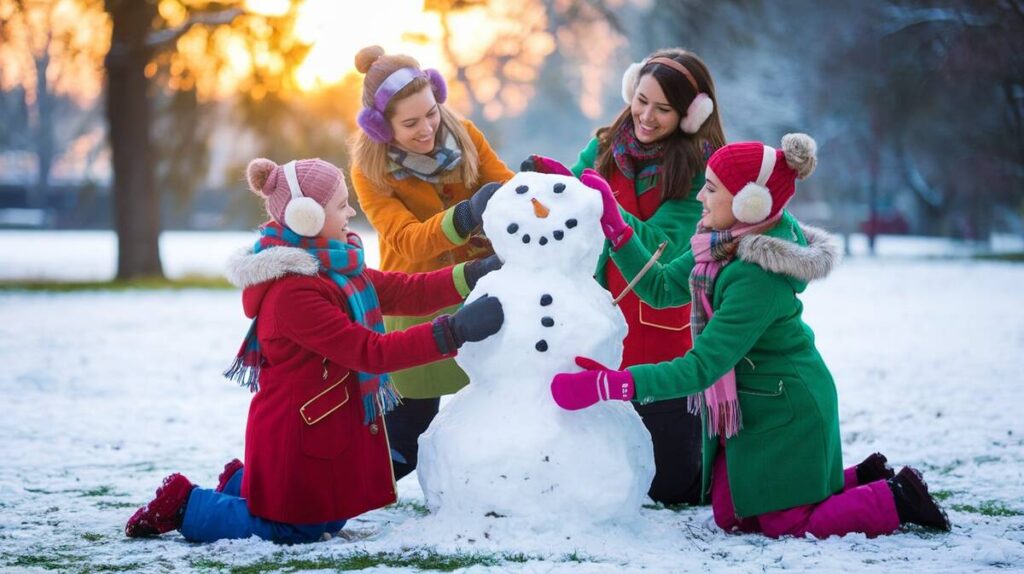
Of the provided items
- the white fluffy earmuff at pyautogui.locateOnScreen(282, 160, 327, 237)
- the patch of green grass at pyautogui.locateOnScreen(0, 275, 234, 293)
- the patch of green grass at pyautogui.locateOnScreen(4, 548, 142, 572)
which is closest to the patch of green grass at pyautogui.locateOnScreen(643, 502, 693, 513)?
the white fluffy earmuff at pyautogui.locateOnScreen(282, 160, 327, 237)

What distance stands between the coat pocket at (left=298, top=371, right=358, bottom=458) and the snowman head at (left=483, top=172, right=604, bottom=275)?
28.2 inches

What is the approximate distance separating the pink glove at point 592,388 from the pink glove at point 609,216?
1.94 ft

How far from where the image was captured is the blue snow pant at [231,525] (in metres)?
3.68

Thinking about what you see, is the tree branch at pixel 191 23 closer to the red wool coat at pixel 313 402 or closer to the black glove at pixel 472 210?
the black glove at pixel 472 210

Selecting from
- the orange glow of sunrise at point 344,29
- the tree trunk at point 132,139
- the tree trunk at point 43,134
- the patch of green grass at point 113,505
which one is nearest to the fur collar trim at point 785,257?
the patch of green grass at point 113,505

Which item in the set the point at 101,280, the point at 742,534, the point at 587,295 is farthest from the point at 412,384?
the point at 101,280

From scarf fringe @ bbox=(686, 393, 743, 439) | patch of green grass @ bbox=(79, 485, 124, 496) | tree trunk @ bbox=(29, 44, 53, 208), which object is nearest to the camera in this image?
scarf fringe @ bbox=(686, 393, 743, 439)

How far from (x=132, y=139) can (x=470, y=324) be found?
41.5ft

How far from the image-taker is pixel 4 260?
18859mm

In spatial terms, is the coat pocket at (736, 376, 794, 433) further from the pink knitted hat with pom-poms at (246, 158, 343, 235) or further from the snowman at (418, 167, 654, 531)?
the pink knitted hat with pom-poms at (246, 158, 343, 235)

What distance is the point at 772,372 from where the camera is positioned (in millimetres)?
3705

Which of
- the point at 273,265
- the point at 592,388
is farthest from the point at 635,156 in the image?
the point at 273,265

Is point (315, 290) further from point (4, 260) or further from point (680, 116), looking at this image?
point (4, 260)

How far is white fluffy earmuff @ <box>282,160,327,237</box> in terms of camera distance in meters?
3.64
